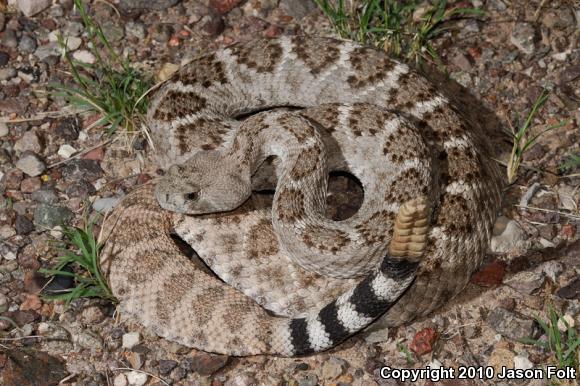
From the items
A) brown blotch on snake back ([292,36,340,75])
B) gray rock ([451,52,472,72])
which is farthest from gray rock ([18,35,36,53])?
gray rock ([451,52,472,72])

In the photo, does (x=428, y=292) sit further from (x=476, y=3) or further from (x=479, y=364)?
(x=476, y=3)

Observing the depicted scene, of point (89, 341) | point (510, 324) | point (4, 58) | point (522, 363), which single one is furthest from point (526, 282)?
point (4, 58)

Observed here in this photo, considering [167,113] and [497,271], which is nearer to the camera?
[497,271]

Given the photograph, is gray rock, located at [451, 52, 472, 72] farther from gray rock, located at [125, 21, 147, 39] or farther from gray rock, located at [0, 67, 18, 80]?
gray rock, located at [0, 67, 18, 80]

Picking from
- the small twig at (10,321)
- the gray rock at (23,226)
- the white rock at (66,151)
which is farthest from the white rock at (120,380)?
the white rock at (66,151)

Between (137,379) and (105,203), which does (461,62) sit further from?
(137,379)

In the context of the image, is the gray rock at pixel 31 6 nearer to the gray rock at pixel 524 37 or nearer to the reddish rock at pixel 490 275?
the gray rock at pixel 524 37

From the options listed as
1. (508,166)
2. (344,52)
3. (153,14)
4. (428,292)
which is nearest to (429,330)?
(428,292)
